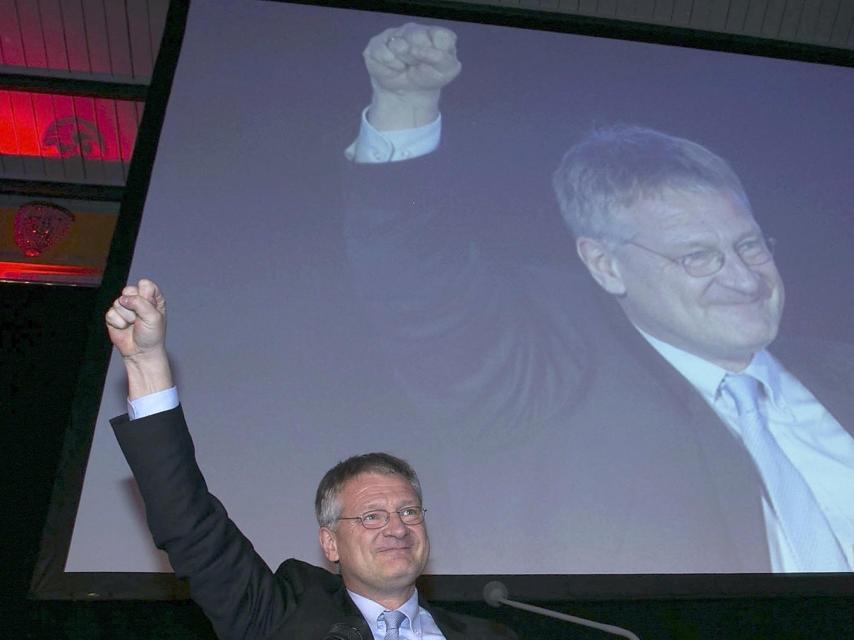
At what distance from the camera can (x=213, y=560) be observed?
1461mm

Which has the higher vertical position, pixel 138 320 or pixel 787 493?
pixel 787 493

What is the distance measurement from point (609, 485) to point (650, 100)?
1.43 meters

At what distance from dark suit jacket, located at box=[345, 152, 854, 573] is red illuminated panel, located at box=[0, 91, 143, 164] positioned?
5.84 ft

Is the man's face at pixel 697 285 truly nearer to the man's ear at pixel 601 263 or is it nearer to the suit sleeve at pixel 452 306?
the man's ear at pixel 601 263

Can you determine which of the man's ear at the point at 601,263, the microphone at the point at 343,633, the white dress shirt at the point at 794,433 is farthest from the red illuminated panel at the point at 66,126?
the microphone at the point at 343,633

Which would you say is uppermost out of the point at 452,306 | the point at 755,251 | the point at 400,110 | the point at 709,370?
the point at 400,110

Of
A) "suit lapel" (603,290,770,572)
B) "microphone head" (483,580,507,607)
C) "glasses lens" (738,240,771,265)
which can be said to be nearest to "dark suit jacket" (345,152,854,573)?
"suit lapel" (603,290,770,572)

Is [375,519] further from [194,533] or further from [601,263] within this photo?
[601,263]

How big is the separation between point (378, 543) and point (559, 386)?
1297mm

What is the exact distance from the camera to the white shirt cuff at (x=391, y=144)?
10.2ft

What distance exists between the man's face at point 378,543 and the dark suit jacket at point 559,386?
→ 3.21 ft

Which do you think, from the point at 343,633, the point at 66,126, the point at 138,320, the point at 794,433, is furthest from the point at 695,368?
the point at 66,126

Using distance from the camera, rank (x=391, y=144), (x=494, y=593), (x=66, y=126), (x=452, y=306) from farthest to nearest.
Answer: (x=66, y=126) → (x=391, y=144) → (x=452, y=306) → (x=494, y=593)

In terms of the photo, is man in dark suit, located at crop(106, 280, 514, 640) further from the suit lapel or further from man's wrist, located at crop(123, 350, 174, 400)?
the suit lapel
